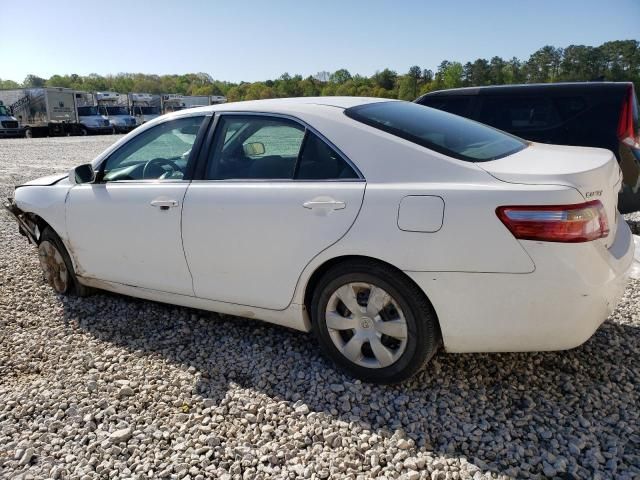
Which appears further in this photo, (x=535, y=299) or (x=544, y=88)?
(x=544, y=88)

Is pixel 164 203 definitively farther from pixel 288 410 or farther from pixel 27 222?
pixel 27 222

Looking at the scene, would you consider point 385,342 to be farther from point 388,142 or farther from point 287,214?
point 388,142

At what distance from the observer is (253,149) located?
11.0 feet

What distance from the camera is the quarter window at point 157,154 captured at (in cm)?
351

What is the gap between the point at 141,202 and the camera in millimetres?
3477

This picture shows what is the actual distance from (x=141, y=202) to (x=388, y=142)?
1.71 meters

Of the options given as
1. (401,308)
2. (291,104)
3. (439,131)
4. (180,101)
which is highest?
(180,101)

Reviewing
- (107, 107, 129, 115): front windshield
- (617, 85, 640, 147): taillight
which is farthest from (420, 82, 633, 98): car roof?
(107, 107, 129, 115): front windshield

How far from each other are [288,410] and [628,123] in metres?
4.58

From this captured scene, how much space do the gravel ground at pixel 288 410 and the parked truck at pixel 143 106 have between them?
4364 centimetres

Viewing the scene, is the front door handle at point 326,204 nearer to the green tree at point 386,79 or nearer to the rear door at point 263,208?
the rear door at point 263,208

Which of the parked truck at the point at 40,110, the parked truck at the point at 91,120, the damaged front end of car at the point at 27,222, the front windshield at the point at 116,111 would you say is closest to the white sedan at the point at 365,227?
the damaged front end of car at the point at 27,222

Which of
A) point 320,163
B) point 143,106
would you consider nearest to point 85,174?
point 320,163

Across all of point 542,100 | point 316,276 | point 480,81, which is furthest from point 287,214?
point 480,81
